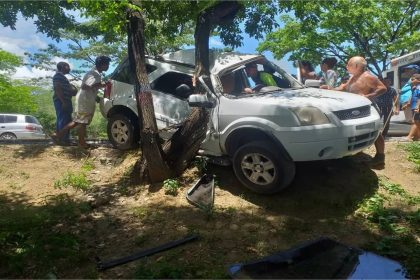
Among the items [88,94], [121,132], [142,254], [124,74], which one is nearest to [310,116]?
[142,254]

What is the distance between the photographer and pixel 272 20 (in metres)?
9.41

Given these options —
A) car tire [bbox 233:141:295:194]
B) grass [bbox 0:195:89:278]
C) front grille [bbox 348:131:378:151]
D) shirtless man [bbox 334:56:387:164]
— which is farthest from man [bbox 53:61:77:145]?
front grille [bbox 348:131:378:151]

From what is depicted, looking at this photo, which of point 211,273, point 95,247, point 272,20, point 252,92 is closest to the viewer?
point 211,273

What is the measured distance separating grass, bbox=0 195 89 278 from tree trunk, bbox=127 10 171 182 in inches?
48.1

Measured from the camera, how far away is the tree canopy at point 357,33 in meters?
19.8

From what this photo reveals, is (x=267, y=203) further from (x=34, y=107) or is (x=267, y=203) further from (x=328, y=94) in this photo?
(x=34, y=107)

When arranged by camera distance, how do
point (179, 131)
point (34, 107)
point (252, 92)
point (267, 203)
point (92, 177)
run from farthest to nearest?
point (34, 107) < point (92, 177) < point (179, 131) < point (252, 92) < point (267, 203)

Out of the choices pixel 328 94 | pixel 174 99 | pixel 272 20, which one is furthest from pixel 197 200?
pixel 272 20

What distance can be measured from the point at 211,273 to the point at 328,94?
328 cm

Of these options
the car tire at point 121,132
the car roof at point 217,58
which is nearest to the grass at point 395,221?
the car roof at point 217,58

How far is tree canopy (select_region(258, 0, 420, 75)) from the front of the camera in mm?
19750

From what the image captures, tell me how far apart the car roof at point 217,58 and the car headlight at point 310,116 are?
1752 millimetres

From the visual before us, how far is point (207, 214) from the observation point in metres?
5.16

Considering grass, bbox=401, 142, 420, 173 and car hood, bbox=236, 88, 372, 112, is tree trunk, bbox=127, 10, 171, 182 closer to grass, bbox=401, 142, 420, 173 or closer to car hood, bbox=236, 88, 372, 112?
car hood, bbox=236, 88, 372, 112
